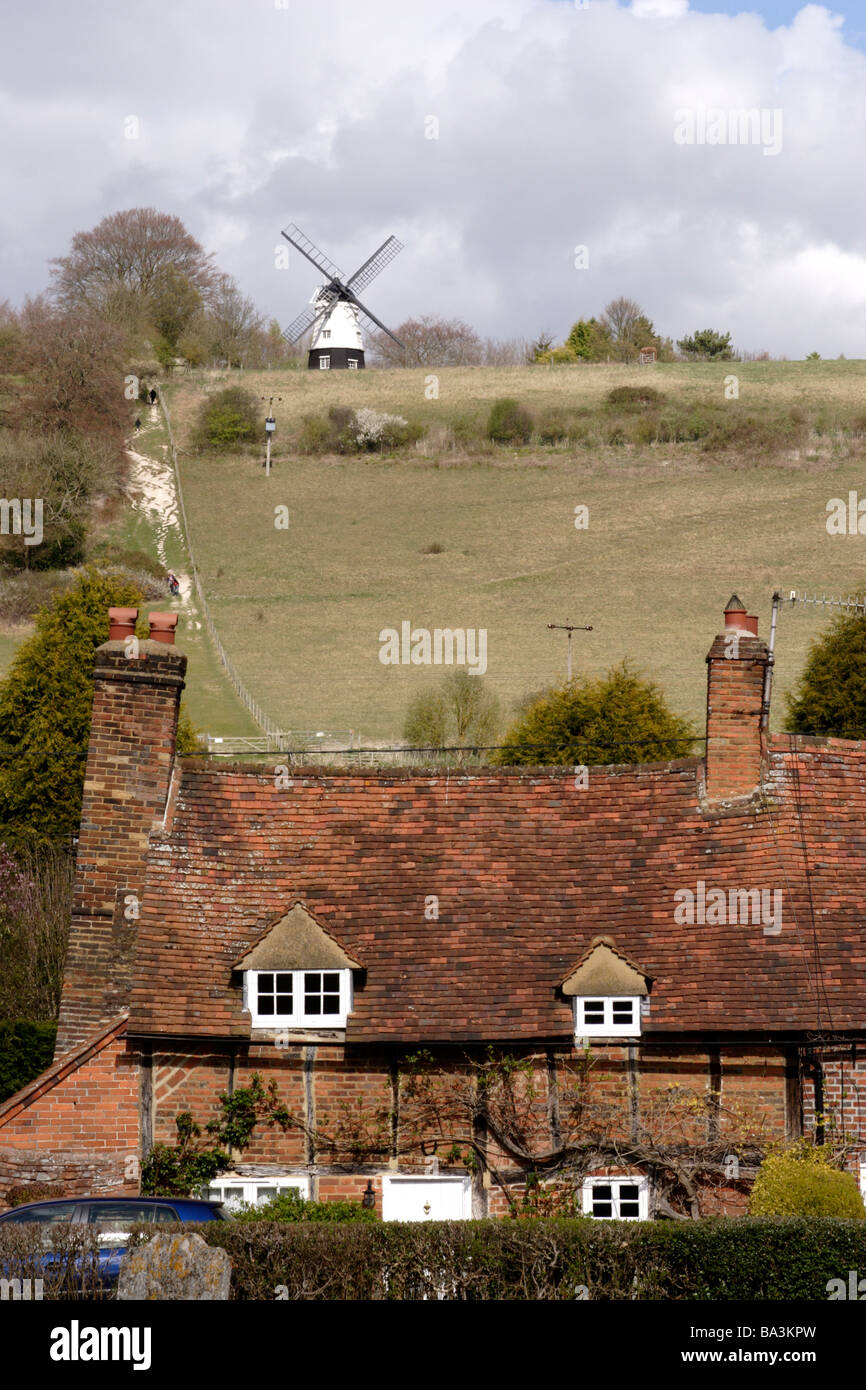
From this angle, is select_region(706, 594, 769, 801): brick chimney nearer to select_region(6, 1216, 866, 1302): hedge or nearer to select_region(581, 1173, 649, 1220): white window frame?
select_region(581, 1173, 649, 1220): white window frame

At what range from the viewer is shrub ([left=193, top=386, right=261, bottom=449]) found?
4040 inches

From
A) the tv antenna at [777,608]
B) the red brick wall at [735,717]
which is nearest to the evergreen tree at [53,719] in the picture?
the tv antenna at [777,608]

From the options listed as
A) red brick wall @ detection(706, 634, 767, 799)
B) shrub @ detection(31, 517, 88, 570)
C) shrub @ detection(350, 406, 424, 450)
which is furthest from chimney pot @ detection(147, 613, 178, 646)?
shrub @ detection(350, 406, 424, 450)

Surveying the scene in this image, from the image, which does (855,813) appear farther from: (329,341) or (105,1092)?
(329,341)

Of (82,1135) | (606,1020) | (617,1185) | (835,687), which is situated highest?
(835,687)

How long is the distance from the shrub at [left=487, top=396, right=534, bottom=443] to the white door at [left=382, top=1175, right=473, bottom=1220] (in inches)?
3489

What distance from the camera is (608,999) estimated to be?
1795 centimetres

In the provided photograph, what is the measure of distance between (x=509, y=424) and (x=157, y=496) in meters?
23.9

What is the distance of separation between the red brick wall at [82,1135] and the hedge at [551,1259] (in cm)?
444

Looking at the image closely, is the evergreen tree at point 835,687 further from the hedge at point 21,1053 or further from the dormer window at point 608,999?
the dormer window at point 608,999

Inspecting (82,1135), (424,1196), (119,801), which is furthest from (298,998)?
(119,801)

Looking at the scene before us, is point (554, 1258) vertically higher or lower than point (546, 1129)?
lower

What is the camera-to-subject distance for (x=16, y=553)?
79.9 metres

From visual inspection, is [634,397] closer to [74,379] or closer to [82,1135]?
[74,379]
